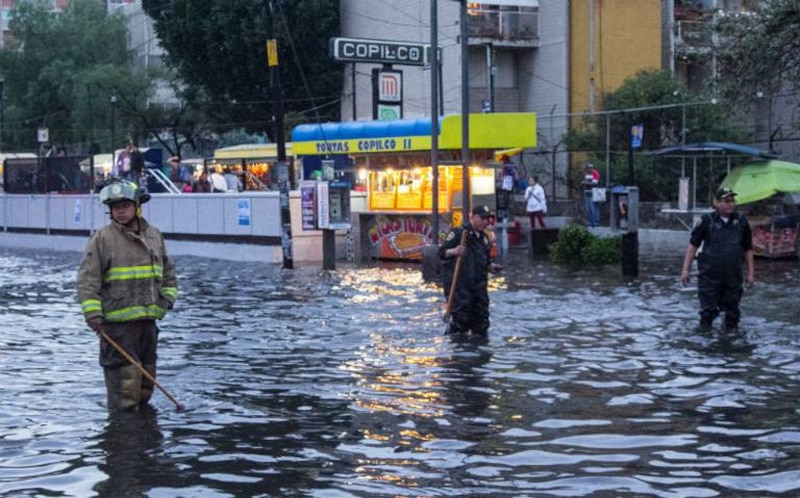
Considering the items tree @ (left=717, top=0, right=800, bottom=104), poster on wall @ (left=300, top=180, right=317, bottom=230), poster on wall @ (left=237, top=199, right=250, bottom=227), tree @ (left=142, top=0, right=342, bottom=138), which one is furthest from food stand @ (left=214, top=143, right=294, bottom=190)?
tree @ (left=717, top=0, right=800, bottom=104)

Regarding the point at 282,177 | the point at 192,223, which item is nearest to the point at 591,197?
the point at 282,177

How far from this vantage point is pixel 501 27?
46188 millimetres

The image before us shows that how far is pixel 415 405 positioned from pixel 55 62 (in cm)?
6816

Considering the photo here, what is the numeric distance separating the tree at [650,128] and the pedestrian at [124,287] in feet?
93.9

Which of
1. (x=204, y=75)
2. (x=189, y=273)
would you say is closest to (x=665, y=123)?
(x=189, y=273)

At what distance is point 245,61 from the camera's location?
54.0 m

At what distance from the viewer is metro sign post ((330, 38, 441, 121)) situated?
30.1 metres

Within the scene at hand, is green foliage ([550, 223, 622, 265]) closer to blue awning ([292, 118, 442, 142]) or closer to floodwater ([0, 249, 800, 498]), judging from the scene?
blue awning ([292, 118, 442, 142])

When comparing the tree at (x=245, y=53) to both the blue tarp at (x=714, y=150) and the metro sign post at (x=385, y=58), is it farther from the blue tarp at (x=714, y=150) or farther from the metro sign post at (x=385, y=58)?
the blue tarp at (x=714, y=150)

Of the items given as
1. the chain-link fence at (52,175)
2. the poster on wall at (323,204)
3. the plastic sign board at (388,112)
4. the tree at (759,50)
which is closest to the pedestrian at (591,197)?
the plastic sign board at (388,112)

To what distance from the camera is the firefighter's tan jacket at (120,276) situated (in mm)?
9273

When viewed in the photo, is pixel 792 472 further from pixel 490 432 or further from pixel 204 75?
pixel 204 75

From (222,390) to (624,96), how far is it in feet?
105

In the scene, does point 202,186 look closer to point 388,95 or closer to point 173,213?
point 173,213
